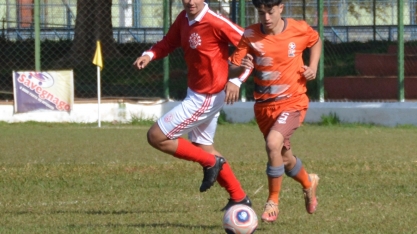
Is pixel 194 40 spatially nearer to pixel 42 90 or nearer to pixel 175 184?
pixel 175 184

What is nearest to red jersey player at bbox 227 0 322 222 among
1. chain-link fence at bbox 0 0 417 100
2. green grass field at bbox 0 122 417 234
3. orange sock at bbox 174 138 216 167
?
orange sock at bbox 174 138 216 167

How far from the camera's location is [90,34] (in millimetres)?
17359

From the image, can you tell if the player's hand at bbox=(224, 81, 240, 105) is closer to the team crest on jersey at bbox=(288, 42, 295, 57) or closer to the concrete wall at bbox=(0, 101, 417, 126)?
the team crest on jersey at bbox=(288, 42, 295, 57)

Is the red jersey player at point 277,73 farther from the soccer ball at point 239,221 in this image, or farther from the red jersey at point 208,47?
the soccer ball at point 239,221

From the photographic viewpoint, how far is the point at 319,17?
15.4m

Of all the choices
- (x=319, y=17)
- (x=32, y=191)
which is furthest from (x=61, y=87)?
(x=32, y=191)

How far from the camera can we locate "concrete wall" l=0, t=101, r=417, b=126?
47.7 ft

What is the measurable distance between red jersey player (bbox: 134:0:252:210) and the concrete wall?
27.0 ft

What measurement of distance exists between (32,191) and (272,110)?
2.73 metres

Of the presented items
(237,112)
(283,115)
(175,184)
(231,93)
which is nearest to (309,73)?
(283,115)

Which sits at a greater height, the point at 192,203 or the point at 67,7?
the point at 67,7

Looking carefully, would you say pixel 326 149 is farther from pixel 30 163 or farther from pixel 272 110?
pixel 272 110

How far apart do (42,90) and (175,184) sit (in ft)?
23.0

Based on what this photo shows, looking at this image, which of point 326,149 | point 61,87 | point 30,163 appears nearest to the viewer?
point 30,163
